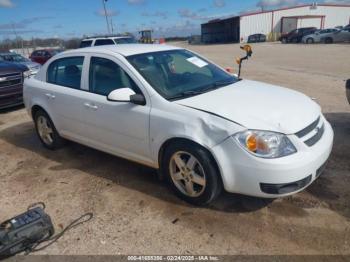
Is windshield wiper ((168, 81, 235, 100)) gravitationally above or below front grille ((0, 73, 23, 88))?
above

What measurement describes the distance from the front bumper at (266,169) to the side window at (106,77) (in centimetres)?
130

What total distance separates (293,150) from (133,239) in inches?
64.9

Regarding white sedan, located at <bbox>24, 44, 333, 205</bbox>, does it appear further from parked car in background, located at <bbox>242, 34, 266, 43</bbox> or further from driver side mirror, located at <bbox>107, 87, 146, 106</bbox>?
parked car in background, located at <bbox>242, 34, 266, 43</bbox>

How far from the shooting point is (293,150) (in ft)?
9.43

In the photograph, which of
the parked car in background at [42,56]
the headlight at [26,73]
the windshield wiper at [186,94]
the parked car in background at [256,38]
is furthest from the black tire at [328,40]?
the windshield wiper at [186,94]

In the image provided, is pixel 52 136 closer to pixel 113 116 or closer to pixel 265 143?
pixel 113 116

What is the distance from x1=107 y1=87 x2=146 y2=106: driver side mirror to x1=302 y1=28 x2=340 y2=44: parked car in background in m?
36.3

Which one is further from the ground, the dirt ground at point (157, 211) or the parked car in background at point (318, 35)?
the parked car in background at point (318, 35)

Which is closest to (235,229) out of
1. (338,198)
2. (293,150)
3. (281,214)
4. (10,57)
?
(281,214)

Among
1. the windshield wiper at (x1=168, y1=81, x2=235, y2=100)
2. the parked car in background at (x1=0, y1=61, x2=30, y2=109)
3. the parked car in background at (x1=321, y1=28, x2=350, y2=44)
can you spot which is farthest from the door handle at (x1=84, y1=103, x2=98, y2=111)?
the parked car in background at (x1=321, y1=28, x2=350, y2=44)

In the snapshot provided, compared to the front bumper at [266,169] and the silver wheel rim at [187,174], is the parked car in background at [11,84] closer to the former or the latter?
the silver wheel rim at [187,174]

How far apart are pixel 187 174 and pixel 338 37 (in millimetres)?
36470

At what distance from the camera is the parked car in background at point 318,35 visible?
1357 inches

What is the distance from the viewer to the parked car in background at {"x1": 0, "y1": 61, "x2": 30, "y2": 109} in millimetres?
7967
